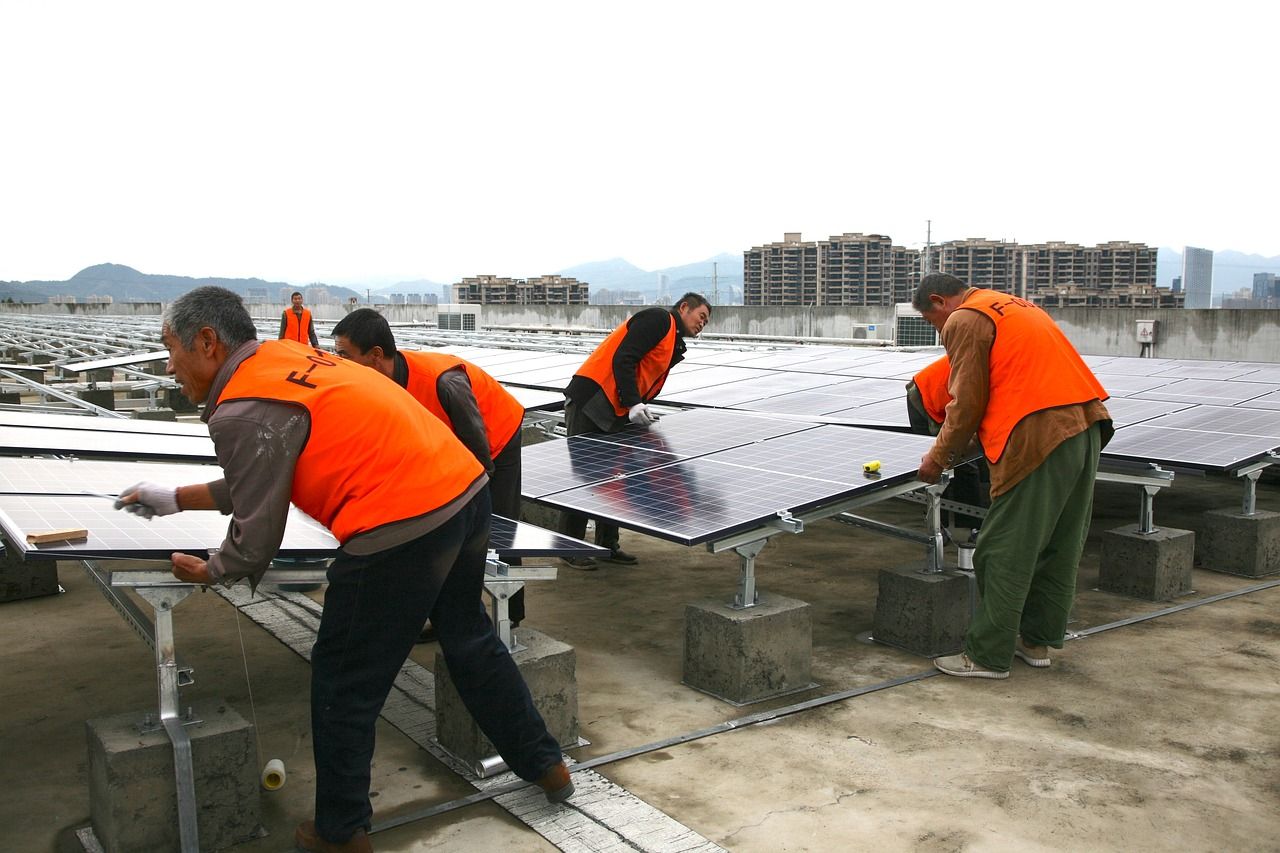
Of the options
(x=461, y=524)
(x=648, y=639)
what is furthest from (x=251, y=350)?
(x=648, y=639)

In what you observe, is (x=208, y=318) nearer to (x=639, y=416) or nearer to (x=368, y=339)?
(x=368, y=339)

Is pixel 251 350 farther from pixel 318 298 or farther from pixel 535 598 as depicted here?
pixel 318 298

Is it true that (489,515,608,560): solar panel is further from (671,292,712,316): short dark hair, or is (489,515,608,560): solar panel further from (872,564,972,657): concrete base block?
(671,292,712,316): short dark hair

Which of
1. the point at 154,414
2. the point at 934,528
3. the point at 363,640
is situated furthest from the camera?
the point at 154,414

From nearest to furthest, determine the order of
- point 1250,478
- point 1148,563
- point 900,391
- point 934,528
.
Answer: point 934,528
point 1148,563
point 1250,478
point 900,391

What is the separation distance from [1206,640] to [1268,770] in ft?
5.94

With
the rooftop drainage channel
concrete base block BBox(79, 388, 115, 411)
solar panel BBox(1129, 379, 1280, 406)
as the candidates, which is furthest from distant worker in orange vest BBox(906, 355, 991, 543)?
concrete base block BBox(79, 388, 115, 411)

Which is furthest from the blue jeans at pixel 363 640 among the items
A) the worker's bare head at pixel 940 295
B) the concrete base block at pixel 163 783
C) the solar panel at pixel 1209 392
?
the solar panel at pixel 1209 392

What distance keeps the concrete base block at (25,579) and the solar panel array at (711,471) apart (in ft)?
10.9

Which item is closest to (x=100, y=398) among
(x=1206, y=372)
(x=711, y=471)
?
(x=711, y=471)

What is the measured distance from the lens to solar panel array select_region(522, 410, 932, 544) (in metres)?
5.30

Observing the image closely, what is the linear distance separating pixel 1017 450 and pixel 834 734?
1.65 metres

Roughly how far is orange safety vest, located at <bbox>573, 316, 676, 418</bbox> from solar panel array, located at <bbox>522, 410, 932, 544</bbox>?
29 cm

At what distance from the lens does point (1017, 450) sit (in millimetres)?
5289
